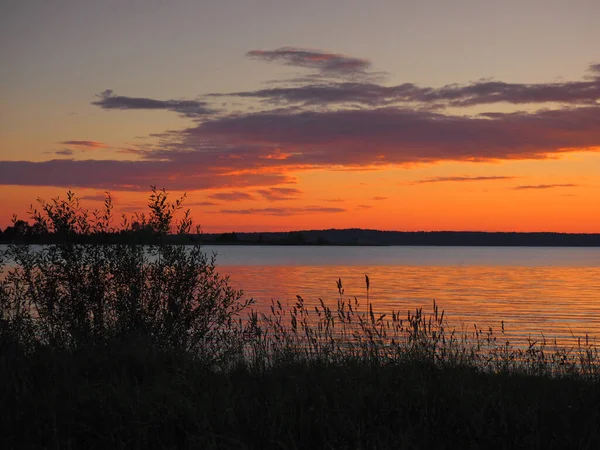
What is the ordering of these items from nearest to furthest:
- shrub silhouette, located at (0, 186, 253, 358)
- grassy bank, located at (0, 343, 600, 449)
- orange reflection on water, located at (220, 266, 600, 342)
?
1. grassy bank, located at (0, 343, 600, 449)
2. shrub silhouette, located at (0, 186, 253, 358)
3. orange reflection on water, located at (220, 266, 600, 342)

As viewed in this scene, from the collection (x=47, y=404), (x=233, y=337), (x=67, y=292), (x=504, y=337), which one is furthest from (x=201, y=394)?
(x=504, y=337)

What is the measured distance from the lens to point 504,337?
2566 centimetres

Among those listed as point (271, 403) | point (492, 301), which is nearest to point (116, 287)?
point (271, 403)

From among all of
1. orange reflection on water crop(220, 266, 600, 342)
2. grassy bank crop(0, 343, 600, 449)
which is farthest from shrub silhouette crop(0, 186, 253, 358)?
orange reflection on water crop(220, 266, 600, 342)

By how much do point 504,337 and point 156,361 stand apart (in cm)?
1894

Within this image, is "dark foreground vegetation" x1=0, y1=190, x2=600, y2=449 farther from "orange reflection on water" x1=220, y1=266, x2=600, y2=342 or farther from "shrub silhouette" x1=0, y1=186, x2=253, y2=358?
"orange reflection on water" x1=220, y1=266, x2=600, y2=342

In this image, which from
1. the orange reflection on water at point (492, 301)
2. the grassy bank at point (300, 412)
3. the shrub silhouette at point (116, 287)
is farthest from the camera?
the orange reflection on water at point (492, 301)

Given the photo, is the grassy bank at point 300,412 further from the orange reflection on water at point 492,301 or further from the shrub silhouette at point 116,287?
the orange reflection on water at point 492,301

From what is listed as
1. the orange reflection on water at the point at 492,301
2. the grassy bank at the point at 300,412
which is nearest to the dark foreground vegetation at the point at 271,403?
the grassy bank at the point at 300,412

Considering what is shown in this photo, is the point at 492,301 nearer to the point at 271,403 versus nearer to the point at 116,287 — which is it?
the point at 116,287

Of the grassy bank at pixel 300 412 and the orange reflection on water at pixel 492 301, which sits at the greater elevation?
the grassy bank at pixel 300 412

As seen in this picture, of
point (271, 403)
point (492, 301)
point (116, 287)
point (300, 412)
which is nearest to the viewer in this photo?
point (300, 412)

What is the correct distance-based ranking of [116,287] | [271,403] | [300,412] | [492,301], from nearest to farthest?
[300,412] → [271,403] → [116,287] → [492,301]

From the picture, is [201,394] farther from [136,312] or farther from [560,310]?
[560,310]
